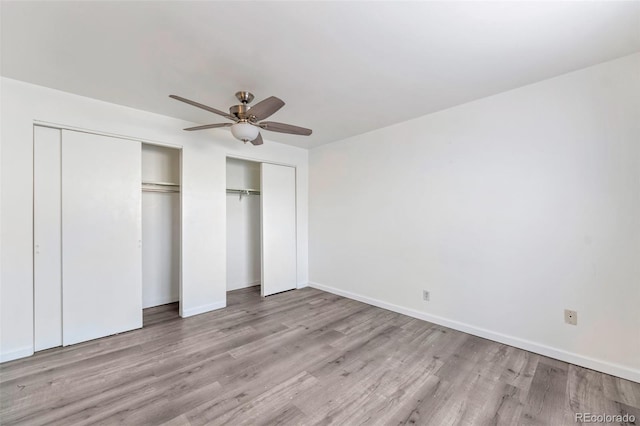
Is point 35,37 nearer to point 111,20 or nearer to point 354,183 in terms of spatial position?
point 111,20

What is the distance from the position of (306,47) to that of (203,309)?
10.8 feet

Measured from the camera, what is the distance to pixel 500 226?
2715 millimetres

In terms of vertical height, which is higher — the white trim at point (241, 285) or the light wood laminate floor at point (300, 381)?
the white trim at point (241, 285)

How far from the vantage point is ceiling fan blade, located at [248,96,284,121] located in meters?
2.04

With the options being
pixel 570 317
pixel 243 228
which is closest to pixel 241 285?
pixel 243 228

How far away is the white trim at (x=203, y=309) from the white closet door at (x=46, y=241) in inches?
45.3

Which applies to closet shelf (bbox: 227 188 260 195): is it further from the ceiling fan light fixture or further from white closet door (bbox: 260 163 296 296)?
the ceiling fan light fixture

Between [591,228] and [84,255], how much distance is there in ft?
15.6

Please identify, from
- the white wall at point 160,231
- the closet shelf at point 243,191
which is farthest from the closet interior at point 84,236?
the closet shelf at point 243,191

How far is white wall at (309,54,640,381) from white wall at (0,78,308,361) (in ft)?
6.96

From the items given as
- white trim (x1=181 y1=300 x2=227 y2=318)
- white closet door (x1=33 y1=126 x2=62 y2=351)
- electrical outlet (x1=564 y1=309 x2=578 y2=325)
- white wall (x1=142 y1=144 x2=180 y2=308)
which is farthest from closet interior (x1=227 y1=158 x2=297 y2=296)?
electrical outlet (x1=564 y1=309 x2=578 y2=325)

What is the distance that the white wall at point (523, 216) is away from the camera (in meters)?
2.12

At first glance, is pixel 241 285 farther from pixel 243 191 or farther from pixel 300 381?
pixel 300 381

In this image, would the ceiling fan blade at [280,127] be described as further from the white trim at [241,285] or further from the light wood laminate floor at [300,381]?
the white trim at [241,285]
